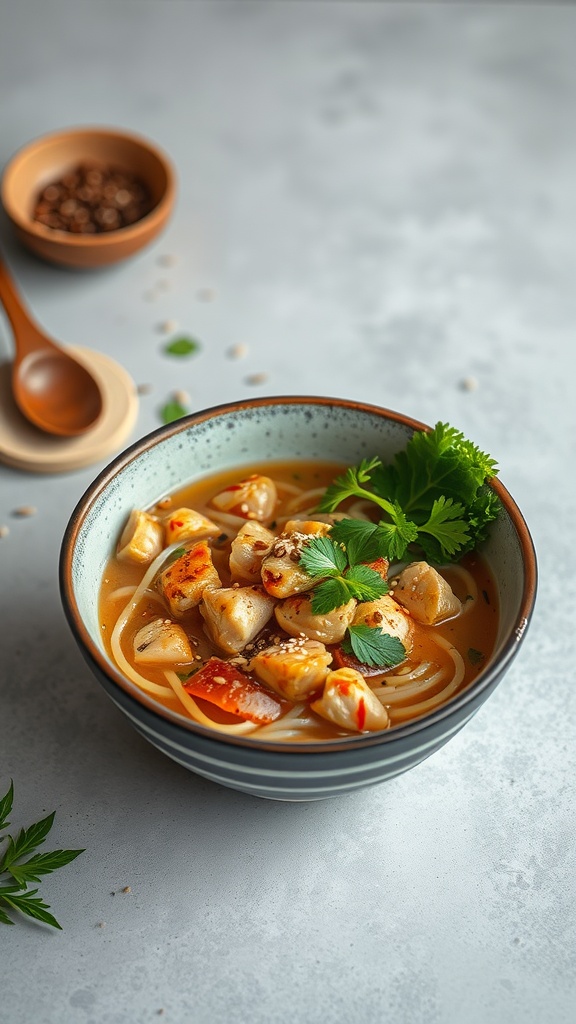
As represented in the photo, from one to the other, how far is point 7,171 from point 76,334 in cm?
93

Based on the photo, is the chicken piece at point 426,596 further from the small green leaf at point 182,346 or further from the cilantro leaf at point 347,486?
the small green leaf at point 182,346

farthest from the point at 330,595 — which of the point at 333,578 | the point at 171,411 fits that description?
the point at 171,411

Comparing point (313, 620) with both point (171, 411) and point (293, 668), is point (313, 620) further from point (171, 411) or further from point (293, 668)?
point (171, 411)

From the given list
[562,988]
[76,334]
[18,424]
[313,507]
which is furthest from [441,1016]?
[76,334]

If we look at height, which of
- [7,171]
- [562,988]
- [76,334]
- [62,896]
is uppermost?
[7,171]

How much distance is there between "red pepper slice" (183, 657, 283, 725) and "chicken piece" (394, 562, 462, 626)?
551 mm

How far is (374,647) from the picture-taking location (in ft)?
10.2

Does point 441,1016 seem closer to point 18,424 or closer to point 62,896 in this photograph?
point 62,896

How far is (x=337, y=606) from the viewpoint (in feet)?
10.2

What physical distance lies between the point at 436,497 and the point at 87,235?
2.45 metres

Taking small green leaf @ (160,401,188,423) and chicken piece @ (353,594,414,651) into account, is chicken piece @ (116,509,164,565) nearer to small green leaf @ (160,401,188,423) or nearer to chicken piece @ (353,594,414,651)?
chicken piece @ (353,594,414,651)

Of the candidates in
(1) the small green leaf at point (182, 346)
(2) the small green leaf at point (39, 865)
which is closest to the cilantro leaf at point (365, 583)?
(2) the small green leaf at point (39, 865)

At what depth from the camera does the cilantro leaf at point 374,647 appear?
3.12 meters

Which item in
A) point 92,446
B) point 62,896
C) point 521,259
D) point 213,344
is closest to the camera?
point 62,896
